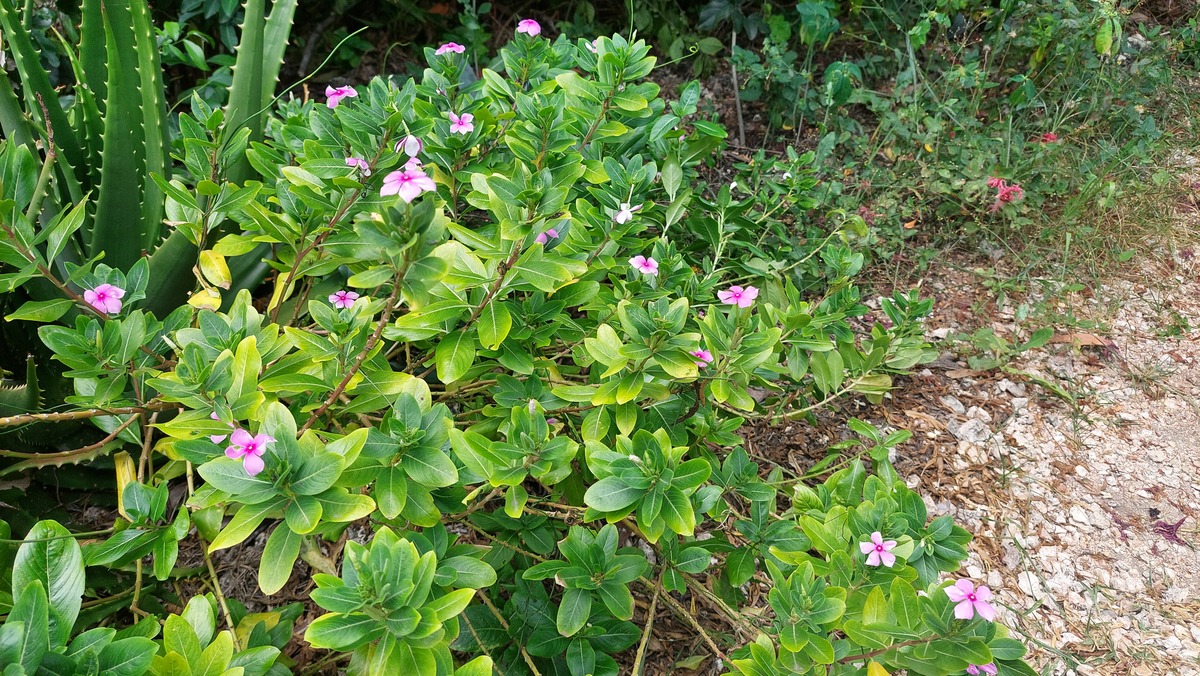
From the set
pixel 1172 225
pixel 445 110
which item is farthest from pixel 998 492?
pixel 445 110

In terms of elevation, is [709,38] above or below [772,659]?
above

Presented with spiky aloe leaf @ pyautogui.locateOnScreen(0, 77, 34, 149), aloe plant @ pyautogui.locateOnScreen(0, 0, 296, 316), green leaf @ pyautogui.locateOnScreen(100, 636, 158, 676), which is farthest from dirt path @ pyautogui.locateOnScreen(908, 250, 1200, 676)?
spiky aloe leaf @ pyautogui.locateOnScreen(0, 77, 34, 149)

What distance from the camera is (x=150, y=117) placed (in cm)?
168

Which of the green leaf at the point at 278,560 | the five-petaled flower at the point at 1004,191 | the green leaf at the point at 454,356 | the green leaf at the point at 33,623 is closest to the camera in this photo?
the green leaf at the point at 33,623

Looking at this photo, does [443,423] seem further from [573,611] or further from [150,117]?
[150,117]

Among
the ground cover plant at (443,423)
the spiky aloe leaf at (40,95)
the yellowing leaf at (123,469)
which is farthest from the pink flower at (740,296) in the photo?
the spiky aloe leaf at (40,95)

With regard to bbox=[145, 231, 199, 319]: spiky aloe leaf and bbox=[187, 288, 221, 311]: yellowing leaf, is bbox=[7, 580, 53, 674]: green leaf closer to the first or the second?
bbox=[187, 288, 221, 311]: yellowing leaf

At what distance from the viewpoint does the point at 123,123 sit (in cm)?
164

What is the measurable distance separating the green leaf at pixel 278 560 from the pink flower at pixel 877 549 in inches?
31.1

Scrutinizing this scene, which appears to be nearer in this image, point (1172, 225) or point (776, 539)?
point (776, 539)

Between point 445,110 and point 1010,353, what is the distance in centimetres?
161

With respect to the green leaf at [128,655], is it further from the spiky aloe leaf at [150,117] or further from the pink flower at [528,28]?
the pink flower at [528,28]

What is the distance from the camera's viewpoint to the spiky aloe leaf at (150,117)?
167 cm

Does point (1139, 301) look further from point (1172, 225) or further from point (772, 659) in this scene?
point (772, 659)
